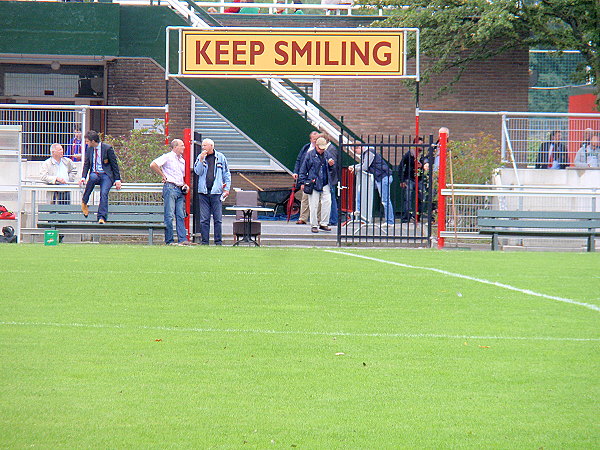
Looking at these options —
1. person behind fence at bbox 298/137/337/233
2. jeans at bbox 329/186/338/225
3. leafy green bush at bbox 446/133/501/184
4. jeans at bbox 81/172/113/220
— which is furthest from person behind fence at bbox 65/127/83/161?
leafy green bush at bbox 446/133/501/184

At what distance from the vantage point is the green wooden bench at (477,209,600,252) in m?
18.4

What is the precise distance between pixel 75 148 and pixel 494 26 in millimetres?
9871

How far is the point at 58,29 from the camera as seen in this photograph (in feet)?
75.5

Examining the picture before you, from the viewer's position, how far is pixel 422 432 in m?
5.24

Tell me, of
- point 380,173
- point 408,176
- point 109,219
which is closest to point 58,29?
point 109,219

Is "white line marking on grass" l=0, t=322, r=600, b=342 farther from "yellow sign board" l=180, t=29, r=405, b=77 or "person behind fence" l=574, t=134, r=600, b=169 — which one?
"person behind fence" l=574, t=134, r=600, b=169

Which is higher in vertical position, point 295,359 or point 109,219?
point 109,219

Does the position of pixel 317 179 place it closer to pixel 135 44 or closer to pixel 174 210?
pixel 174 210

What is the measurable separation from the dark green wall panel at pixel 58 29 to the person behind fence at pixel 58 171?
4258 millimetres

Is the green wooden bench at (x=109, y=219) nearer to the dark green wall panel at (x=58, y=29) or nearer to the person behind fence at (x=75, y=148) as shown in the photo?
the person behind fence at (x=75, y=148)

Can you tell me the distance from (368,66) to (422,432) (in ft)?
46.0

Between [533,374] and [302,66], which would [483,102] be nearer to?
[302,66]

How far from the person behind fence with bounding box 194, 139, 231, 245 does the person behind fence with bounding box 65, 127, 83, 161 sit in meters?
3.55

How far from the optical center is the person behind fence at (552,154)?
20125 mm
